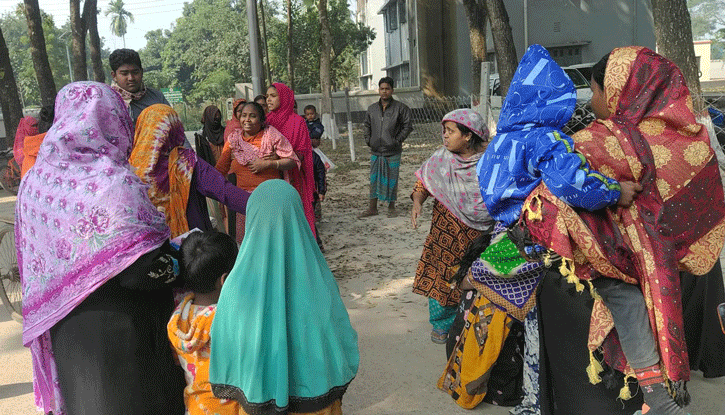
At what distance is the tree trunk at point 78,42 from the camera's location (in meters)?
14.0

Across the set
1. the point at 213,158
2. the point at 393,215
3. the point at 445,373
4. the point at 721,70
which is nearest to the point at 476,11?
the point at 393,215

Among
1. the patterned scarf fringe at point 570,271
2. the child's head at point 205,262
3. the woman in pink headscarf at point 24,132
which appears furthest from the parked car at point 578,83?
the child's head at point 205,262

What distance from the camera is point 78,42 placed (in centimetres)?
1460

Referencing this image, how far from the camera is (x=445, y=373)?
345 cm

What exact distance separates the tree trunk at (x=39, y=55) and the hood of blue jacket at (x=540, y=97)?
10.7m

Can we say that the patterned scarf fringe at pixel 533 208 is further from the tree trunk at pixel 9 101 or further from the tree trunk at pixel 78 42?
the tree trunk at pixel 78 42

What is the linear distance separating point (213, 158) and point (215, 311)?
200 inches

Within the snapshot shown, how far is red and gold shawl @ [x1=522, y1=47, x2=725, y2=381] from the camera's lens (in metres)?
2.29

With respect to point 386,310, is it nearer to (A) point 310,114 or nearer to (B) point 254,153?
(B) point 254,153

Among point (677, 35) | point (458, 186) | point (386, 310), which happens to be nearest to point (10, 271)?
point (386, 310)

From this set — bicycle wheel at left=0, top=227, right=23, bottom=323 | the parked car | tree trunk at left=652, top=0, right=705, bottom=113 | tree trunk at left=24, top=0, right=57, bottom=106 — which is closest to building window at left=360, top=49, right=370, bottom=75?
the parked car

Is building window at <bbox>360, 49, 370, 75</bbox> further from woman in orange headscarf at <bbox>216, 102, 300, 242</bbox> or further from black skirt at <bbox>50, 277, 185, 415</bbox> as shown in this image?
black skirt at <bbox>50, 277, 185, 415</bbox>

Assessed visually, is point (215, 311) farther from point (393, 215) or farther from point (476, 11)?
point (476, 11)

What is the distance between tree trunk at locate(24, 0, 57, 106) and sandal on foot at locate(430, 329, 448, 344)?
9768 millimetres
